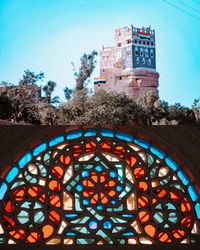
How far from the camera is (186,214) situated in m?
2.27

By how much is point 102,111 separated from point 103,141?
1091 centimetres

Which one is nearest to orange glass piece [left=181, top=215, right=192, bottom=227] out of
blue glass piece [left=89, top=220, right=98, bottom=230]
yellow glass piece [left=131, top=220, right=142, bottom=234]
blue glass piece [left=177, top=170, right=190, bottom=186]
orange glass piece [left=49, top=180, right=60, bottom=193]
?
blue glass piece [left=177, top=170, right=190, bottom=186]

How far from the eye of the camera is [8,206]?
2375 millimetres

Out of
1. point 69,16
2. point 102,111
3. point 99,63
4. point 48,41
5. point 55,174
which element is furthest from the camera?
point 48,41

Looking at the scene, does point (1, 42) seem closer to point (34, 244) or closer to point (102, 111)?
point (102, 111)

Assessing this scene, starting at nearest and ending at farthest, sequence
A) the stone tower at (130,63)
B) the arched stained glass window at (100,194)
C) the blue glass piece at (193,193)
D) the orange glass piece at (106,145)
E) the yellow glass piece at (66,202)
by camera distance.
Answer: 1. the arched stained glass window at (100,194)
2. the blue glass piece at (193,193)
3. the yellow glass piece at (66,202)
4. the orange glass piece at (106,145)
5. the stone tower at (130,63)

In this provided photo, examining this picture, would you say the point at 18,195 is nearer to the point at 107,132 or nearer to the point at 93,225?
the point at 93,225

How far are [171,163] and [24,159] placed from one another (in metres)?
1.31

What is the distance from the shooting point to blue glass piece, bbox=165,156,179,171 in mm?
2404

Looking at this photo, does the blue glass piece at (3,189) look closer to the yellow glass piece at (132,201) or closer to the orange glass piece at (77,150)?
the orange glass piece at (77,150)

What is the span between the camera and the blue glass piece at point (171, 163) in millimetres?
2404

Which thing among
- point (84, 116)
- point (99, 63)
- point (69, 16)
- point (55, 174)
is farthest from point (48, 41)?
point (55, 174)

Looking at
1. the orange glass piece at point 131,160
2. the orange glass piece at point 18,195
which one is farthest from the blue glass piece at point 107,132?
the orange glass piece at point 18,195

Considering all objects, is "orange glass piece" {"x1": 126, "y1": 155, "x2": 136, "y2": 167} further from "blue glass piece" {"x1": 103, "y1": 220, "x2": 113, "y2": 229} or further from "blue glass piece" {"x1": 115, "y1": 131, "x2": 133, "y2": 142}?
"blue glass piece" {"x1": 103, "y1": 220, "x2": 113, "y2": 229}
